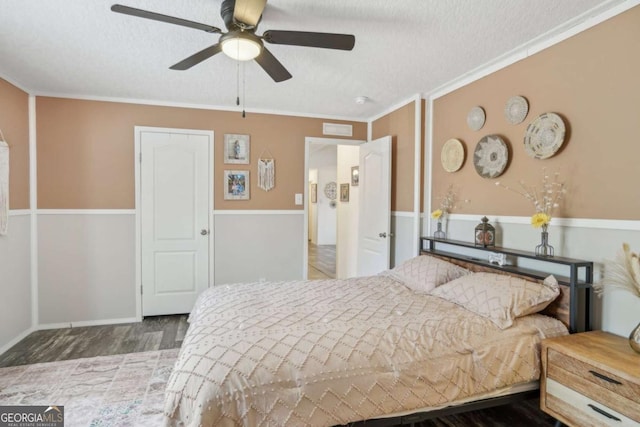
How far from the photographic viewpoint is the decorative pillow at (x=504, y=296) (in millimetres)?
1923

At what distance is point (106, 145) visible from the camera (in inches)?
144

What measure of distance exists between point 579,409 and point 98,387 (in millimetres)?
2988

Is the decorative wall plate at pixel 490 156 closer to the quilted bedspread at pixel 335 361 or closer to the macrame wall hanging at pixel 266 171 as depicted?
the quilted bedspread at pixel 335 361

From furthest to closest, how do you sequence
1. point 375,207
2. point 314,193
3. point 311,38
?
point 314,193 → point 375,207 → point 311,38

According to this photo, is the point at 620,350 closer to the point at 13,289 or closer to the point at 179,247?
→ the point at 179,247

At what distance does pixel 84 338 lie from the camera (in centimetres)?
331

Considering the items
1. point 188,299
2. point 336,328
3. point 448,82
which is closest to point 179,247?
point 188,299

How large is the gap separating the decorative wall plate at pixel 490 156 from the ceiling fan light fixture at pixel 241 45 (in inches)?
74.6

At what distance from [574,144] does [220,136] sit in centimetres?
341

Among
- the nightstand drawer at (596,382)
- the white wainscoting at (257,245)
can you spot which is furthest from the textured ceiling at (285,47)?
the nightstand drawer at (596,382)

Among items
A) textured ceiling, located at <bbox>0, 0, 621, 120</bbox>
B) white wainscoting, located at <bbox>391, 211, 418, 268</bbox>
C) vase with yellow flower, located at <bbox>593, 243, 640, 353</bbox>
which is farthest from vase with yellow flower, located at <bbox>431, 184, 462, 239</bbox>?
vase with yellow flower, located at <bbox>593, 243, 640, 353</bbox>

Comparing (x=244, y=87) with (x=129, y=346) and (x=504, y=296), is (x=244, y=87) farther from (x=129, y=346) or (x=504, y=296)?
(x=504, y=296)

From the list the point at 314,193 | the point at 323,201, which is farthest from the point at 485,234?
the point at 314,193

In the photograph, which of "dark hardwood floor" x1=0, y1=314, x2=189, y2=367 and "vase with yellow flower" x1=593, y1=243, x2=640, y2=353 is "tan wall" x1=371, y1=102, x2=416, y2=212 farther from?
"dark hardwood floor" x1=0, y1=314, x2=189, y2=367
